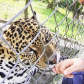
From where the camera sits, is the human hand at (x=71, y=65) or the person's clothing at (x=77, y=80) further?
the person's clothing at (x=77, y=80)

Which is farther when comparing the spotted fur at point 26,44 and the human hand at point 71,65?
the spotted fur at point 26,44

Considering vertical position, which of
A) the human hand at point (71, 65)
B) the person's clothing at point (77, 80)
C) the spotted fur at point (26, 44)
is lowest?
the person's clothing at point (77, 80)

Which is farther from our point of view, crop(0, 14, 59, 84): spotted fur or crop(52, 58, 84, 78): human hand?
crop(0, 14, 59, 84): spotted fur

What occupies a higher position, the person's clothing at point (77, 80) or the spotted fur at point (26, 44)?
the spotted fur at point (26, 44)

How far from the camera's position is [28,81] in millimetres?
1467

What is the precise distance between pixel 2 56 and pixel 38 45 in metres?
0.33

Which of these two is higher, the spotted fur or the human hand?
the spotted fur

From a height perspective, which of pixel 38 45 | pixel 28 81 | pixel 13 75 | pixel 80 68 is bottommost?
pixel 28 81

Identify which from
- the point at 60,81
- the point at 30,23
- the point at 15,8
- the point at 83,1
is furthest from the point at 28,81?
the point at 15,8

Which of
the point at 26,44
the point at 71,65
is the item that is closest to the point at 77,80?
the point at 71,65

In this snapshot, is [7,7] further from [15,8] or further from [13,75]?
[13,75]

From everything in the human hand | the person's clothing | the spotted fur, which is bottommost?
the person's clothing

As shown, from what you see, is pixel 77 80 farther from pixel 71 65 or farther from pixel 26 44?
pixel 26 44

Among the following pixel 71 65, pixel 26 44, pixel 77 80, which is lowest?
pixel 77 80
